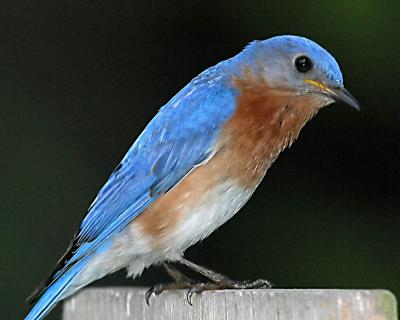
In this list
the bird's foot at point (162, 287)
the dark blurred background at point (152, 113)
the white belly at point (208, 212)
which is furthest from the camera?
the dark blurred background at point (152, 113)

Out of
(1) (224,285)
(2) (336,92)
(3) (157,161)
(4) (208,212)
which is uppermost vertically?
(2) (336,92)

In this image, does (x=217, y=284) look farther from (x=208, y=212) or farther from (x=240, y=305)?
(x=240, y=305)

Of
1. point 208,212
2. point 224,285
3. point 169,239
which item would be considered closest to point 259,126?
point 208,212

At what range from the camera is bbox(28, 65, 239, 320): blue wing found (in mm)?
4426

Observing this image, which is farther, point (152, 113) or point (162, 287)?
point (152, 113)

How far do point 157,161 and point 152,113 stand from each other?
1606 mm

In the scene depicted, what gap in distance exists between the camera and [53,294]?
13.7ft

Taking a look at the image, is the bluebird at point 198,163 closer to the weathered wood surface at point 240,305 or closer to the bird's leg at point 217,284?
the bird's leg at point 217,284

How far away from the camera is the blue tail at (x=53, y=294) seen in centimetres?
412

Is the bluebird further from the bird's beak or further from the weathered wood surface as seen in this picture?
the weathered wood surface

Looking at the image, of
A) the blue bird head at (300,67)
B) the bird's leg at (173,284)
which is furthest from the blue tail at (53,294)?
the blue bird head at (300,67)

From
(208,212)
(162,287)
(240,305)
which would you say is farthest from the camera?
(208,212)

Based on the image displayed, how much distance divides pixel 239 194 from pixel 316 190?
145cm

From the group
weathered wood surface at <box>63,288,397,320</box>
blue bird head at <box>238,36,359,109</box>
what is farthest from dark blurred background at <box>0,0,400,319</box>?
weathered wood surface at <box>63,288,397,320</box>
